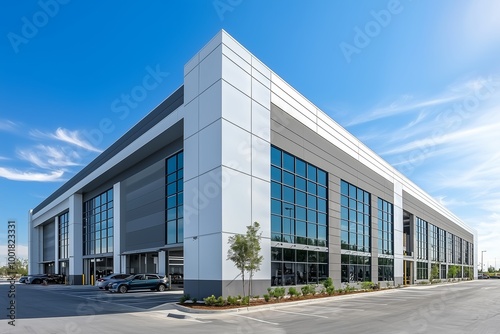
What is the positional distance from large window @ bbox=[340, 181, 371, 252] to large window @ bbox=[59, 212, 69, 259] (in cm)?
3900

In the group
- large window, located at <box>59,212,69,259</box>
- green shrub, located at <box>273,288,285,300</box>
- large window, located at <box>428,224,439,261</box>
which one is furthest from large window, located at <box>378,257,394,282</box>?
large window, located at <box>59,212,69,259</box>

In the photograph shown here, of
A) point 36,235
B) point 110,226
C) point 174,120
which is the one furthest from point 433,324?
point 36,235

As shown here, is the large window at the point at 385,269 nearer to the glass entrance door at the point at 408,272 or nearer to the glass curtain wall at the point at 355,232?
the glass curtain wall at the point at 355,232

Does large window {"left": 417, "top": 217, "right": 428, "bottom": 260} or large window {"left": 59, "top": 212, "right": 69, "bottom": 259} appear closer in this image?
large window {"left": 417, "top": 217, "right": 428, "bottom": 260}

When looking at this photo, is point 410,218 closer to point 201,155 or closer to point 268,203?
point 268,203

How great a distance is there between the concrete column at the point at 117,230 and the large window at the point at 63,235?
19106 millimetres

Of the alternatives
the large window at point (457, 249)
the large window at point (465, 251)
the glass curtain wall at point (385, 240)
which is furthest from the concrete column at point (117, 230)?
the large window at point (465, 251)

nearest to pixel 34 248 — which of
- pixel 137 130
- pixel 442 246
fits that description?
pixel 137 130

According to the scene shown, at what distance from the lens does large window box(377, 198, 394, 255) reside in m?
40.0

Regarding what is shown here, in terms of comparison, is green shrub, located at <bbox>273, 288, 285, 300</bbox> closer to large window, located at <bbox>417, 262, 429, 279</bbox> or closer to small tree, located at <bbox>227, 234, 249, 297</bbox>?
small tree, located at <bbox>227, 234, 249, 297</bbox>

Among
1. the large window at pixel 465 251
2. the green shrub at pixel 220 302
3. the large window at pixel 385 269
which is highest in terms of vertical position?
the green shrub at pixel 220 302

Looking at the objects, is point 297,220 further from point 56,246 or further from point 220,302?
point 56,246

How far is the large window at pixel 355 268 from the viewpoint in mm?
31534

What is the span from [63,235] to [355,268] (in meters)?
41.7
